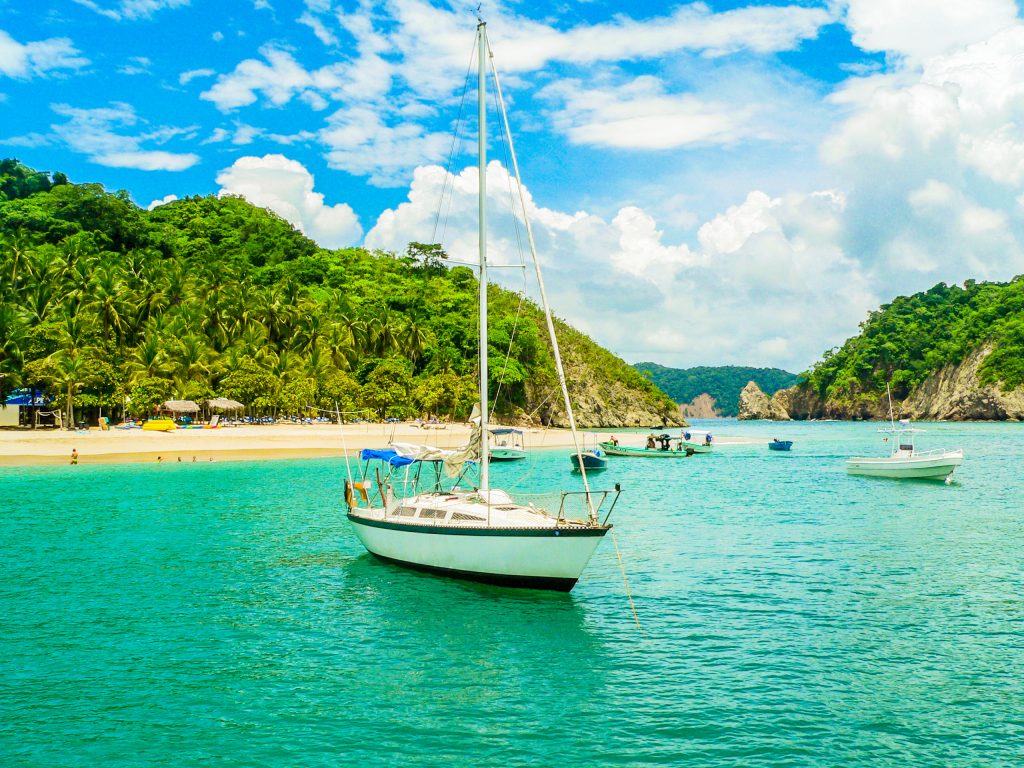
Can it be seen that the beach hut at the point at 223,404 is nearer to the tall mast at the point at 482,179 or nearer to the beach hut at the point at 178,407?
the beach hut at the point at 178,407

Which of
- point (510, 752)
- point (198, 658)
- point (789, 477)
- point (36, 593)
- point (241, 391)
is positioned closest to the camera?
point (510, 752)

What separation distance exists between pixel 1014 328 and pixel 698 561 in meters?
186

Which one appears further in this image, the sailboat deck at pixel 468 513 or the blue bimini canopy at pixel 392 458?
the blue bimini canopy at pixel 392 458

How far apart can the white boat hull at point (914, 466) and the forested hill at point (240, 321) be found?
34057mm

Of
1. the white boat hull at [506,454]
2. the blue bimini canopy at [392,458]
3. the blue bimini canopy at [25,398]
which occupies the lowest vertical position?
the white boat hull at [506,454]

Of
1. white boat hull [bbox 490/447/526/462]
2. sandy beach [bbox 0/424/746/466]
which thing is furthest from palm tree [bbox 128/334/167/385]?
white boat hull [bbox 490/447/526/462]

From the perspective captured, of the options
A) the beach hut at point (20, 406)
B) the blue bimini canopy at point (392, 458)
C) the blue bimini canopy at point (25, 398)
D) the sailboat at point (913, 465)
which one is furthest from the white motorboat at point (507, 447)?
the blue bimini canopy at point (25, 398)

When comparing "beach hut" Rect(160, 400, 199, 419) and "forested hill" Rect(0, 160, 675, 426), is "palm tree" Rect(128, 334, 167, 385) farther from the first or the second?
"beach hut" Rect(160, 400, 199, 419)

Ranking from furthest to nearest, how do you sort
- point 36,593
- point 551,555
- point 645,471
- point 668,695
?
point 645,471, point 36,593, point 551,555, point 668,695

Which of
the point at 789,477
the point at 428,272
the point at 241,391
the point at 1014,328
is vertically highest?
the point at 428,272

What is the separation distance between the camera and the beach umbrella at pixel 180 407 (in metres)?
81.2

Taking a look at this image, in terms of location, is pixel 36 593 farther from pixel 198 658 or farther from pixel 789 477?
pixel 789 477

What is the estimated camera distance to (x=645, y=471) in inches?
2633

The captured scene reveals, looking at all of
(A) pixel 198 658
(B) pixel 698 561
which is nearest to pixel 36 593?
(A) pixel 198 658
